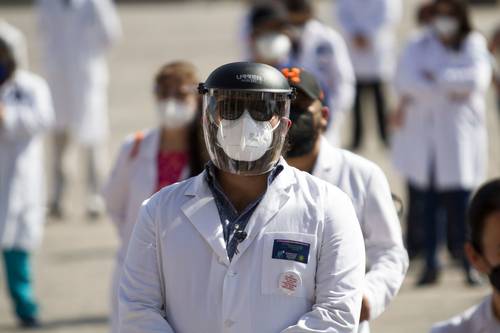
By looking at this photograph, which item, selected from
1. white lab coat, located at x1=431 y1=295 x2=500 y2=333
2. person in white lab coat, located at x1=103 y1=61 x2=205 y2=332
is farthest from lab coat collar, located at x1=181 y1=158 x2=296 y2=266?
person in white lab coat, located at x1=103 y1=61 x2=205 y2=332

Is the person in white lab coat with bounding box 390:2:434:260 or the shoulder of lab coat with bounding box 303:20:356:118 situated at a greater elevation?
the shoulder of lab coat with bounding box 303:20:356:118

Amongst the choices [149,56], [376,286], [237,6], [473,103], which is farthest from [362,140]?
[237,6]

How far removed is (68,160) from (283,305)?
356 inches

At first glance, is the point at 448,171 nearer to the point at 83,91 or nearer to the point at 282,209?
the point at 83,91

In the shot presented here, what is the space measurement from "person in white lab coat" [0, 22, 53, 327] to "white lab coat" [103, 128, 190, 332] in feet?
6.83

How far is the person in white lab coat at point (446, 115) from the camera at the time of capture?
9172mm

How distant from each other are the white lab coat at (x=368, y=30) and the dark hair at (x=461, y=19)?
4.17 meters

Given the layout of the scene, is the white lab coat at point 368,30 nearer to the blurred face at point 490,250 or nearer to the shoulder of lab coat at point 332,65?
the shoulder of lab coat at point 332,65

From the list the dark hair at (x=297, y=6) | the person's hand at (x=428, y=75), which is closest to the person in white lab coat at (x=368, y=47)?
the dark hair at (x=297, y=6)

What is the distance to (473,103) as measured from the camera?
9367mm

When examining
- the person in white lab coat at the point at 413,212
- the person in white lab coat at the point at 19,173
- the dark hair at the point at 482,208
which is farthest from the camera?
the person in white lab coat at the point at 413,212

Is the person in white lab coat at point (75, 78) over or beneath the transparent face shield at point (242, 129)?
beneath

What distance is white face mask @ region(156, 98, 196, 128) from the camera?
673 centimetres

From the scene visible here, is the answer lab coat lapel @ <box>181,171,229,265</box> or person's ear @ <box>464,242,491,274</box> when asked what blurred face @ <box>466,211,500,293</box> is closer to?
person's ear @ <box>464,242,491,274</box>
